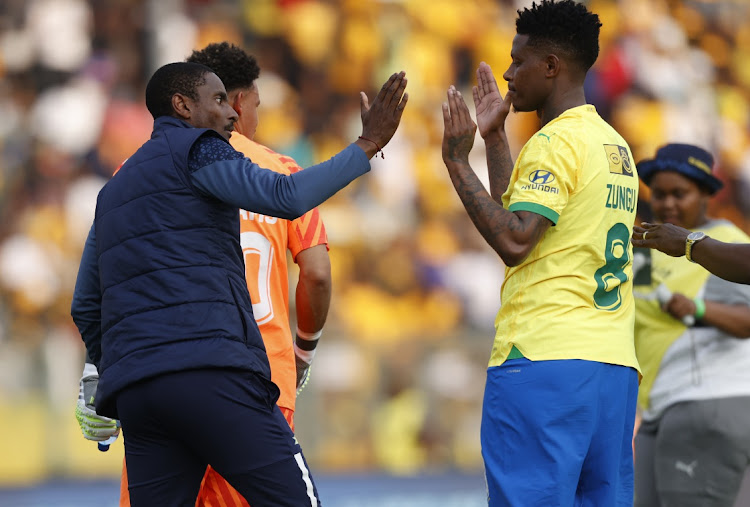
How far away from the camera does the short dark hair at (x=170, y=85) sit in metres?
3.34

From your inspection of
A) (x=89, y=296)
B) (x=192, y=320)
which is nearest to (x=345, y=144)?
(x=89, y=296)

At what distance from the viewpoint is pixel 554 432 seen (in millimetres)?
3248

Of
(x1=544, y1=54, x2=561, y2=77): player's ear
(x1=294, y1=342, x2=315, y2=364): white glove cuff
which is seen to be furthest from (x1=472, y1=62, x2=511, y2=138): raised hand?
(x1=294, y1=342, x2=315, y2=364): white glove cuff

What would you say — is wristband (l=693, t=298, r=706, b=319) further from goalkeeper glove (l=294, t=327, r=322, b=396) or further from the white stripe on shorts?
the white stripe on shorts

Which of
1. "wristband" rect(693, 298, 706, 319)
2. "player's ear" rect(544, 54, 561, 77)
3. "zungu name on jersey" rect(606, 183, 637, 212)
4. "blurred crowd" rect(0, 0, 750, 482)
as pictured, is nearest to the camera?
"zungu name on jersey" rect(606, 183, 637, 212)

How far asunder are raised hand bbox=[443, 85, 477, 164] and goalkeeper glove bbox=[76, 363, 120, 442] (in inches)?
63.0

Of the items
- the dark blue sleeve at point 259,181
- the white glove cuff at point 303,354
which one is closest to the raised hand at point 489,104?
the dark blue sleeve at point 259,181

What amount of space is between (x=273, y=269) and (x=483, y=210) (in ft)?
3.58

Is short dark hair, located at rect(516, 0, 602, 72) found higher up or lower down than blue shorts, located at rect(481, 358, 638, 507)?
higher up

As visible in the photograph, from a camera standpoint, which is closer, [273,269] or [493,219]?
[493,219]

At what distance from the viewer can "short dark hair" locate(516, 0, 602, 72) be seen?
3.56 metres

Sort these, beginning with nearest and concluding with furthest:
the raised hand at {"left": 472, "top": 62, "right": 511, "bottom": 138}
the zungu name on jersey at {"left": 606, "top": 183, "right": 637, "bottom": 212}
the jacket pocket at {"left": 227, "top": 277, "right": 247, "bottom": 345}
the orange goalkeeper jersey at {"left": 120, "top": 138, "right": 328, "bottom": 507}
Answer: the jacket pocket at {"left": 227, "top": 277, "right": 247, "bottom": 345} < the zungu name on jersey at {"left": 606, "top": 183, "right": 637, "bottom": 212} < the raised hand at {"left": 472, "top": 62, "right": 511, "bottom": 138} < the orange goalkeeper jersey at {"left": 120, "top": 138, "right": 328, "bottom": 507}

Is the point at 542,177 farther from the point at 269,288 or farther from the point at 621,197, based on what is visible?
the point at 269,288

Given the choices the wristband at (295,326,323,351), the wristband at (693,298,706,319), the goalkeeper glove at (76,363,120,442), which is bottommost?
the goalkeeper glove at (76,363,120,442)
